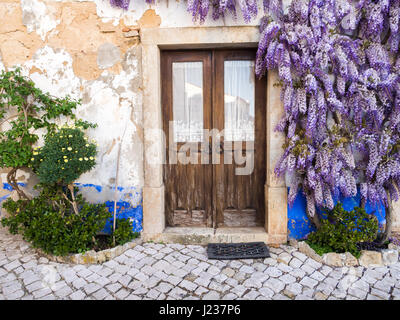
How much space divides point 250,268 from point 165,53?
260 centimetres

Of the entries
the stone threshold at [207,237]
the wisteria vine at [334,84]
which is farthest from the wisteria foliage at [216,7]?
the stone threshold at [207,237]

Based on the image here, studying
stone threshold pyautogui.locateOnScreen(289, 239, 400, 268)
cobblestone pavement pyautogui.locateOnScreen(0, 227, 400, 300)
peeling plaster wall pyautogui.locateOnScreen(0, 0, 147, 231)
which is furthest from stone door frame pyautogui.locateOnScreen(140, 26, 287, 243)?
stone threshold pyautogui.locateOnScreen(289, 239, 400, 268)

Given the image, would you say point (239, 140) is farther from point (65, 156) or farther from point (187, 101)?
point (65, 156)

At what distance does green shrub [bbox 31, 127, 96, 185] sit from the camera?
292 centimetres

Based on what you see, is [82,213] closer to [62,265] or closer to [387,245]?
[62,265]

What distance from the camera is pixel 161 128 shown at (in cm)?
358

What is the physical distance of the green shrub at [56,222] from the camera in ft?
9.59

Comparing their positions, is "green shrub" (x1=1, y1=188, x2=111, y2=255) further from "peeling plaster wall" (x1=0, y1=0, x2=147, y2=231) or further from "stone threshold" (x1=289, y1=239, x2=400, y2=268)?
"stone threshold" (x1=289, y1=239, x2=400, y2=268)

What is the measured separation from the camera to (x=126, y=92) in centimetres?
341

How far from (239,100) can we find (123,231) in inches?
80.2

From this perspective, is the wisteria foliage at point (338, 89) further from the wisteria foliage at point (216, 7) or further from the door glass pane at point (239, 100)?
the door glass pane at point (239, 100)

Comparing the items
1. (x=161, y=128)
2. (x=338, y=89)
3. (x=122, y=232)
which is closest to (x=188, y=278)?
(x=122, y=232)

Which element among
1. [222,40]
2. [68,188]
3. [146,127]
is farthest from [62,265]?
[222,40]

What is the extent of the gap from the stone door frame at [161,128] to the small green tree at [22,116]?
2.48 feet
